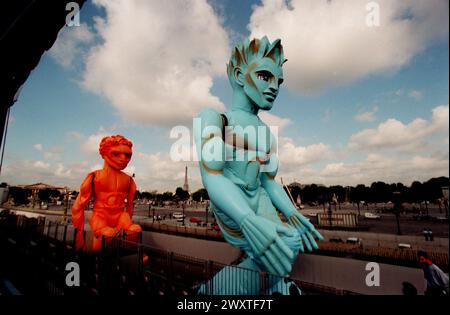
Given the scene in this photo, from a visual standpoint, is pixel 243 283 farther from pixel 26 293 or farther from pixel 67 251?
pixel 26 293

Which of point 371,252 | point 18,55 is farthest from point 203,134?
point 371,252

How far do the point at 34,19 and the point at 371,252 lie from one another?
1256 cm

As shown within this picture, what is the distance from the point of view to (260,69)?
425cm

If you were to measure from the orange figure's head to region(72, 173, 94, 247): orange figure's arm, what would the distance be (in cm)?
99

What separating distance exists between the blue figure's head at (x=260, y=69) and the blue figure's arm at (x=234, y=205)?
0.85 m

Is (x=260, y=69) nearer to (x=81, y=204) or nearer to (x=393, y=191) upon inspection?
(x=81, y=204)

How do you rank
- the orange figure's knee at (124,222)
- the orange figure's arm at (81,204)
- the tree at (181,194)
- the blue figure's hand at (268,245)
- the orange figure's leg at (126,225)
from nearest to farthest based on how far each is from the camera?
the blue figure's hand at (268,245)
the orange figure's arm at (81,204)
the orange figure's leg at (126,225)
the orange figure's knee at (124,222)
the tree at (181,194)

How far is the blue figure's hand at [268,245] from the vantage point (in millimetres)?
3107

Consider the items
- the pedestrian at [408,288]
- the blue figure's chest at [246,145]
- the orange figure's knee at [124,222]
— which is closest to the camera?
the blue figure's chest at [246,145]

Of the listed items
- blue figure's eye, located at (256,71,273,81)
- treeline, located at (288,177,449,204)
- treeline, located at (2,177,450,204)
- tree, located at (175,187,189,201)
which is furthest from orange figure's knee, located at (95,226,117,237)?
tree, located at (175,187,189,201)

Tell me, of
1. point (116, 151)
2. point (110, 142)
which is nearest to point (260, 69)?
point (116, 151)

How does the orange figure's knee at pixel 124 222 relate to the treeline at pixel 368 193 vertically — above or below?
below

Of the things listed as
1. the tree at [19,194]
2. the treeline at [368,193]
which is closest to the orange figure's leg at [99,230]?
the treeline at [368,193]

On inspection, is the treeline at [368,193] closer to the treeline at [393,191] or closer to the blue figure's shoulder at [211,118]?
the treeline at [393,191]
